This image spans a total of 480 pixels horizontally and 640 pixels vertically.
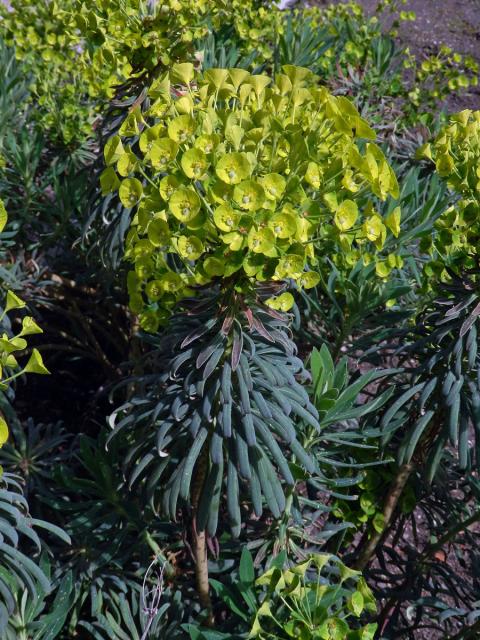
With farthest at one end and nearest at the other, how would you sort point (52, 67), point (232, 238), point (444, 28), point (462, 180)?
1. point (444, 28)
2. point (52, 67)
3. point (462, 180)
4. point (232, 238)

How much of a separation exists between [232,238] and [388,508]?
1158mm

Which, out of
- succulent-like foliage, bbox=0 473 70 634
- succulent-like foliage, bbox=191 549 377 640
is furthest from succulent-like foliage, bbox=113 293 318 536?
succulent-like foliage, bbox=0 473 70 634

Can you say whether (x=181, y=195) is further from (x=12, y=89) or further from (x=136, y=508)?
(x=12, y=89)

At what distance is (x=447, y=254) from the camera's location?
A: 5.85ft

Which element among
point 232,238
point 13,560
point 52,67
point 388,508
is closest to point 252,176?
point 232,238

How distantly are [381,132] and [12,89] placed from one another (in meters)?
2.01

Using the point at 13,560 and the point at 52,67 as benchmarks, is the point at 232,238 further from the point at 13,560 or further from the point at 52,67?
the point at 52,67

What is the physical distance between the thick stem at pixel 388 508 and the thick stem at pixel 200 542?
0.50 meters

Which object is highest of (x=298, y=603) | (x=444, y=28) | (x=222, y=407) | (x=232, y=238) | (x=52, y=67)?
(x=232, y=238)

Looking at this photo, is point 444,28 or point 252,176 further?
point 444,28

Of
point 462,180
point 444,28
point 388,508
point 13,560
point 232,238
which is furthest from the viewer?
point 444,28

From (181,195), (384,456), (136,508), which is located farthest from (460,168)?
(136,508)

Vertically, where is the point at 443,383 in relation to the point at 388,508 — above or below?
above

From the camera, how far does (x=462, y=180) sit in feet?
5.42
